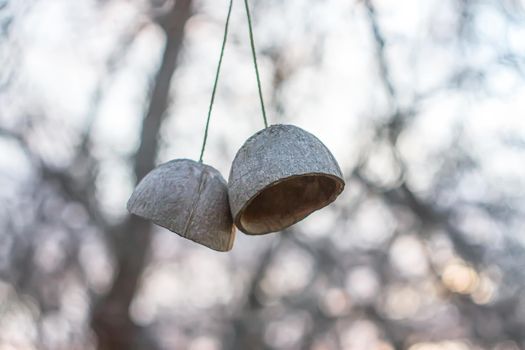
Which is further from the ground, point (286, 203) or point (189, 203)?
point (189, 203)

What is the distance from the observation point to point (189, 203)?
53.6 inches

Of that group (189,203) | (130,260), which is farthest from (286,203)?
(130,260)

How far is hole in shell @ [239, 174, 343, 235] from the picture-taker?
1.42 meters

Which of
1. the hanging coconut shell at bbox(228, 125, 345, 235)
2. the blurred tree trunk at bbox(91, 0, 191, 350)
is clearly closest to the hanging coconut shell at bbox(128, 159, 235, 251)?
the hanging coconut shell at bbox(228, 125, 345, 235)

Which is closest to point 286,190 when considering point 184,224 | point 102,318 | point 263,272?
point 184,224

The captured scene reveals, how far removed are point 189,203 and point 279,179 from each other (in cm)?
26

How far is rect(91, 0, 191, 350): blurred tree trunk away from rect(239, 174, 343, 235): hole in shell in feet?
11.4

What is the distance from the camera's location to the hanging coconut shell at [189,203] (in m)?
1.35

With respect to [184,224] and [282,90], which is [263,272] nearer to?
[282,90]

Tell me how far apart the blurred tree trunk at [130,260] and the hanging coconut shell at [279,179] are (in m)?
3.47

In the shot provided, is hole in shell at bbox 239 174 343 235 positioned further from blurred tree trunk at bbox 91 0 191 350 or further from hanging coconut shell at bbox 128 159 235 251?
blurred tree trunk at bbox 91 0 191 350

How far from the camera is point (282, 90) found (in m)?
5.45

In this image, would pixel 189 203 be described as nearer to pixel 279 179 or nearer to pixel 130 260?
pixel 279 179

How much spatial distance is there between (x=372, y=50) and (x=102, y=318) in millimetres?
3295
